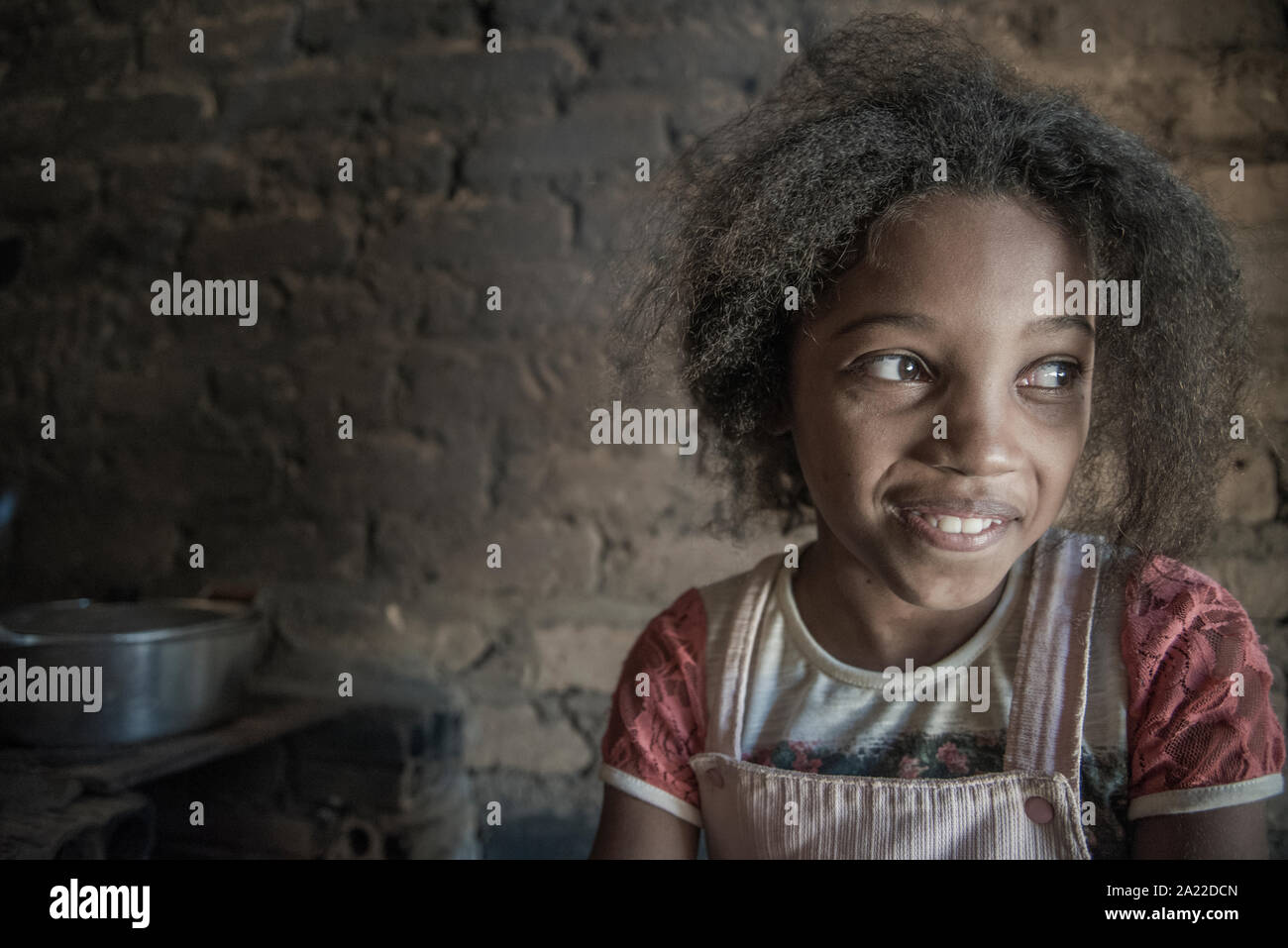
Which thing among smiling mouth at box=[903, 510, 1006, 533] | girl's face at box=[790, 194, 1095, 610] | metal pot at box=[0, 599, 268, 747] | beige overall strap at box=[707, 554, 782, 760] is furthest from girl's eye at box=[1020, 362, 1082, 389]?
metal pot at box=[0, 599, 268, 747]

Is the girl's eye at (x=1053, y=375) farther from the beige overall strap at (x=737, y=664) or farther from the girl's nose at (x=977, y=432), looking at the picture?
the beige overall strap at (x=737, y=664)

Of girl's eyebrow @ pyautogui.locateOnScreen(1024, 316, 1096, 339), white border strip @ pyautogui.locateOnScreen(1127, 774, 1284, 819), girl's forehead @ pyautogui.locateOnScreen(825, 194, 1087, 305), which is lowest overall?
white border strip @ pyautogui.locateOnScreen(1127, 774, 1284, 819)

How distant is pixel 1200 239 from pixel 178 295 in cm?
138

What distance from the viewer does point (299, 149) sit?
4.46ft

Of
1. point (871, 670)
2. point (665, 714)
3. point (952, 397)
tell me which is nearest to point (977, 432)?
point (952, 397)

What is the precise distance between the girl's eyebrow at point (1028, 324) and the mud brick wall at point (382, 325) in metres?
0.52

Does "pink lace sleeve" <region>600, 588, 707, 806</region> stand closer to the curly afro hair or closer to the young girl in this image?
the young girl

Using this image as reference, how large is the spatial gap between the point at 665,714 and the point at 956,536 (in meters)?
0.29

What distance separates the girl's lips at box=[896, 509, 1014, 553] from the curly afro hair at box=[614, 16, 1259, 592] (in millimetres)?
140

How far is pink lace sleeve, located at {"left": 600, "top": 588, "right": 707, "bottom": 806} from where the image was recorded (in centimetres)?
78

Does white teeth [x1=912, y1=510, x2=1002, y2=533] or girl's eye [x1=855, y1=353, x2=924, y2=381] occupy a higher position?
girl's eye [x1=855, y1=353, x2=924, y2=381]

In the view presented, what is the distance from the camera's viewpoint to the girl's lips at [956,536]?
2.19 feet

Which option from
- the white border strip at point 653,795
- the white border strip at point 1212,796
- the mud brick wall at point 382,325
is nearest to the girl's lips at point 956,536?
the white border strip at point 1212,796
